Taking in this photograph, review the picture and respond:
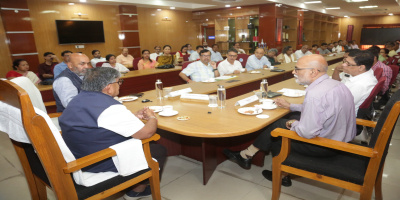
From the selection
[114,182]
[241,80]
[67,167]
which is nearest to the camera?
[67,167]

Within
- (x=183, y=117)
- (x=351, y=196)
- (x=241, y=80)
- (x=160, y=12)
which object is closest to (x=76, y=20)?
(x=160, y=12)

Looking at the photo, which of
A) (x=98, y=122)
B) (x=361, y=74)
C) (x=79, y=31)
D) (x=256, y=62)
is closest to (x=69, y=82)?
(x=98, y=122)

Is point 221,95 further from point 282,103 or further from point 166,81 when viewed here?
point 166,81

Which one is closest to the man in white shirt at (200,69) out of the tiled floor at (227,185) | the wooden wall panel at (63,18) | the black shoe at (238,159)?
the tiled floor at (227,185)

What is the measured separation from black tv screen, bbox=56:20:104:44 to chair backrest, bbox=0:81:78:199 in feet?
22.2

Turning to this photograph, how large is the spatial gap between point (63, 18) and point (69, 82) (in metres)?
6.06

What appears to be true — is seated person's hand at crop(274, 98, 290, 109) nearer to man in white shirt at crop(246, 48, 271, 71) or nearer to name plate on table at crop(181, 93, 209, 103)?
name plate on table at crop(181, 93, 209, 103)

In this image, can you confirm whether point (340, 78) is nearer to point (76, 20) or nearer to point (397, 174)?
point (397, 174)

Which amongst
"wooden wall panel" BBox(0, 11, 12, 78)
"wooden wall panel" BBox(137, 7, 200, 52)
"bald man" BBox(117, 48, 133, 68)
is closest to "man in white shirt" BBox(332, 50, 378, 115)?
"bald man" BBox(117, 48, 133, 68)

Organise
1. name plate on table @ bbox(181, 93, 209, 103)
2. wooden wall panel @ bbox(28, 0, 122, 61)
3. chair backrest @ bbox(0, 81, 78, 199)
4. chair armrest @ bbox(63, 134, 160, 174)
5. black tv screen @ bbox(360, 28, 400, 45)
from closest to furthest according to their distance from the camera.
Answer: chair backrest @ bbox(0, 81, 78, 199) → chair armrest @ bbox(63, 134, 160, 174) → name plate on table @ bbox(181, 93, 209, 103) → wooden wall panel @ bbox(28, 0, 122, 61) → black tv screen @ bbox(360, 28, 400, 45)

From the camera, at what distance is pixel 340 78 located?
3.45 meters

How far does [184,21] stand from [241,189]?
9.63 metres

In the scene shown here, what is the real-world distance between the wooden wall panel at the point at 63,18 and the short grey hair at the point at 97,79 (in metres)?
6.60

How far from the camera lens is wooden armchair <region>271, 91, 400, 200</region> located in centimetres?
145
